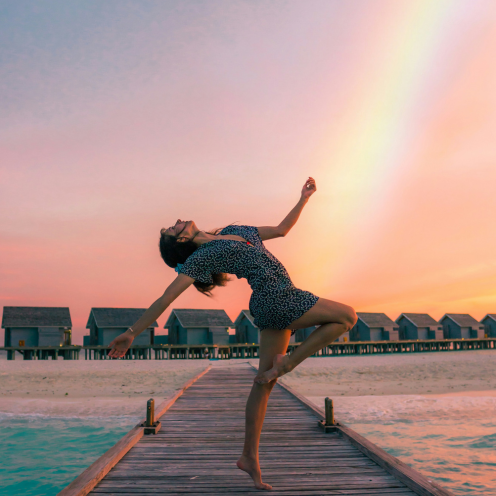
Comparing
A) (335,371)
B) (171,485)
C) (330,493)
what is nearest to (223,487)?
(171,485)

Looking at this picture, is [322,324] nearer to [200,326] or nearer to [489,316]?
[200,326]

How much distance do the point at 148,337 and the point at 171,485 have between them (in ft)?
141

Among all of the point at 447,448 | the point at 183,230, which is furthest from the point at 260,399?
the point at 447,448

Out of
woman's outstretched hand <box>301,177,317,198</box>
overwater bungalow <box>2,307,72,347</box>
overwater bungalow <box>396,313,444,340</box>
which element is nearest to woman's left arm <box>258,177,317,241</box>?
woman's outstretched hand <box>301,177,317,198</box>

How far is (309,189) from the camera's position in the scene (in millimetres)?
3498

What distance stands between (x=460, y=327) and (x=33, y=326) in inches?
2077

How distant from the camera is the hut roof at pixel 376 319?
55500 mm

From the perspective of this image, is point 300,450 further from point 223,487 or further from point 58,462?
point 58,462

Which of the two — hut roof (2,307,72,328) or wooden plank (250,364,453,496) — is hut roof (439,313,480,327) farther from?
wooden plank (250,364,453,496)

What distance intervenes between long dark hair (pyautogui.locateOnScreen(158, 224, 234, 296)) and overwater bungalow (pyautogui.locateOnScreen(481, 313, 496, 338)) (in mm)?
72439

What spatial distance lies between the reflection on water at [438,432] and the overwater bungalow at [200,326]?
98.9 feet

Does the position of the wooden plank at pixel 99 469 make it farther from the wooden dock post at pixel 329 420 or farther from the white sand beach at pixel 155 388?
the white sand beach at pixel 155 388

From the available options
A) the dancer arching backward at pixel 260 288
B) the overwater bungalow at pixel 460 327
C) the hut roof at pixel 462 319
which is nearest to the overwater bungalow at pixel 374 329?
the overwater bungalow at pixel 460 327

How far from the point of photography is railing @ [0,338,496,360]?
138ft
